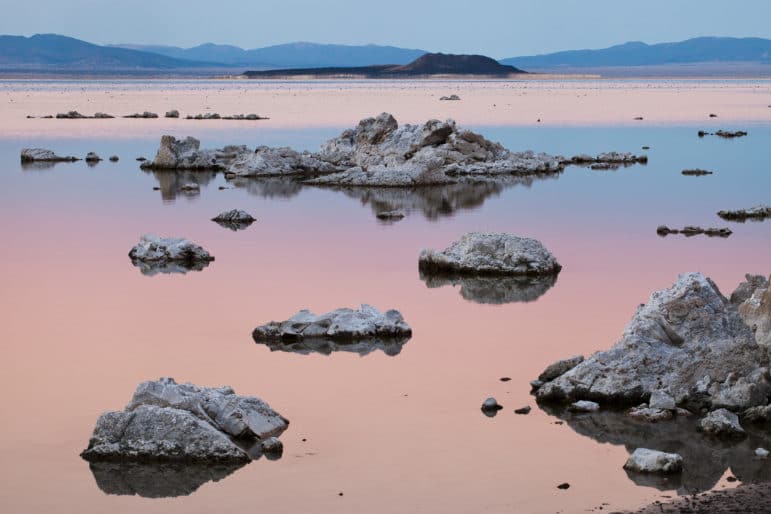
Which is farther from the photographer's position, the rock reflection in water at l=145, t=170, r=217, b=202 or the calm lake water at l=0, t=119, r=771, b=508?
the rock reflection in water at l=145, t=170, r=217, b=202

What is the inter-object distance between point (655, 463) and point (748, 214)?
609 inches

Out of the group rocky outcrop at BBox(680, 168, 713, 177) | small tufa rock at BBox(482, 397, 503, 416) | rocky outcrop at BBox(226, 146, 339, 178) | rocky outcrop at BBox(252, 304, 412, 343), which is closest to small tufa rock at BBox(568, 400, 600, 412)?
A: small tufa rock at BBox(482, 397, 503, 416)

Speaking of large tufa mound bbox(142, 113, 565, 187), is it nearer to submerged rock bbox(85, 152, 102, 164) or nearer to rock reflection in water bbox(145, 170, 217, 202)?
rock reflection in water bbox(145, 170, 217, 202)

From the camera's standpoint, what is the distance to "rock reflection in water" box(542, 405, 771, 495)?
30.6 ft

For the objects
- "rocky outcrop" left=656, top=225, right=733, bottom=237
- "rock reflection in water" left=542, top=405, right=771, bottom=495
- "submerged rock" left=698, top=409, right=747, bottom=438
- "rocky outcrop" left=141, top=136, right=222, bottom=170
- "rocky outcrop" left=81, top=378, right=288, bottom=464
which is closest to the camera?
"rock reflection in water" left=542, top=405, right=771, bottom=495

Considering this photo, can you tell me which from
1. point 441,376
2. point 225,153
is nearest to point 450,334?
point 441,376

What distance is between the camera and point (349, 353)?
13102 millimetres

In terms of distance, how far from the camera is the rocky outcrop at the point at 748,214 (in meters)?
23.9

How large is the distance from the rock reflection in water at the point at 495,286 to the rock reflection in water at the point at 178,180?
11673 mm

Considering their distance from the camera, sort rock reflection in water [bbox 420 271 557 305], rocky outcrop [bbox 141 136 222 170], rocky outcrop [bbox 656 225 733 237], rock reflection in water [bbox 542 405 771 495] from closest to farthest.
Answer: rock reflection in water [bbox 542 405 771 495]
rock reflection in water [bbox 420 271 557 305]
rocky outcrop [bbox 656 225 733 237]
rocky outcrop [bbox 141 136 222 170]

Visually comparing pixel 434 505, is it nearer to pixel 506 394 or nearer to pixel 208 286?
pixel 506 394

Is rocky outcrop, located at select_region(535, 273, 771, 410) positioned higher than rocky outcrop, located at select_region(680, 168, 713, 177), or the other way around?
rocky outcrop, located at select_region(535, 273, 771, 410)

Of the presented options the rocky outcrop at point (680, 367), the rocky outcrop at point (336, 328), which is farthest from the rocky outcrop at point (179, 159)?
the rocky outcrop at point (680, 367)

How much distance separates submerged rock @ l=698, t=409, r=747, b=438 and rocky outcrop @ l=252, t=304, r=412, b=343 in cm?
390
